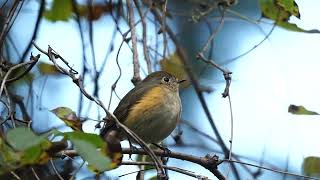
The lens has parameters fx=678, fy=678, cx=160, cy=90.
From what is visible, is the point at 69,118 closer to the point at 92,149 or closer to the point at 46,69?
the point at 92,149

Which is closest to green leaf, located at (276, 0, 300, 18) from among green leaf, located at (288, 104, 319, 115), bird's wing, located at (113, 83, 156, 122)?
green leaf, located at (288, 104, 319, 115)

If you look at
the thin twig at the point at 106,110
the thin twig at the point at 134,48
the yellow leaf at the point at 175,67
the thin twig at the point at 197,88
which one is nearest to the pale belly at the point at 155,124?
the thin twig at the point at 134,48

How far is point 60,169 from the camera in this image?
13.4 feet

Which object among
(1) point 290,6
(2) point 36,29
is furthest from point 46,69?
(1) point 290,6

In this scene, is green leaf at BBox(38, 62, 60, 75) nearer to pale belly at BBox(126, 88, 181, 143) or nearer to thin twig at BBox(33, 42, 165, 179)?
pale belly at BBox(126, 88, 181, 143)

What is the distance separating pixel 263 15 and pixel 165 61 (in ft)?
3.55

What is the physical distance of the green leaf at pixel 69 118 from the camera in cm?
274

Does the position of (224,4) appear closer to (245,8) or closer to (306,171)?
(306,171)

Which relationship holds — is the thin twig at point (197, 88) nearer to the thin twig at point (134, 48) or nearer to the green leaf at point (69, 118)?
the thin twig at point (134, 48)

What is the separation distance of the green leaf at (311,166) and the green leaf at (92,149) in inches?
69.9

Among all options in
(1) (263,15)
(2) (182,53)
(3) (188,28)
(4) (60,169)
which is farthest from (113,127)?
(3) (188,28)

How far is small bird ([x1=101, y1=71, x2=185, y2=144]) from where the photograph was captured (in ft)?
14.3

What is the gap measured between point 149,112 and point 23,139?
239cm

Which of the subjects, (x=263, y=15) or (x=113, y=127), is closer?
(x=113, y=127)
